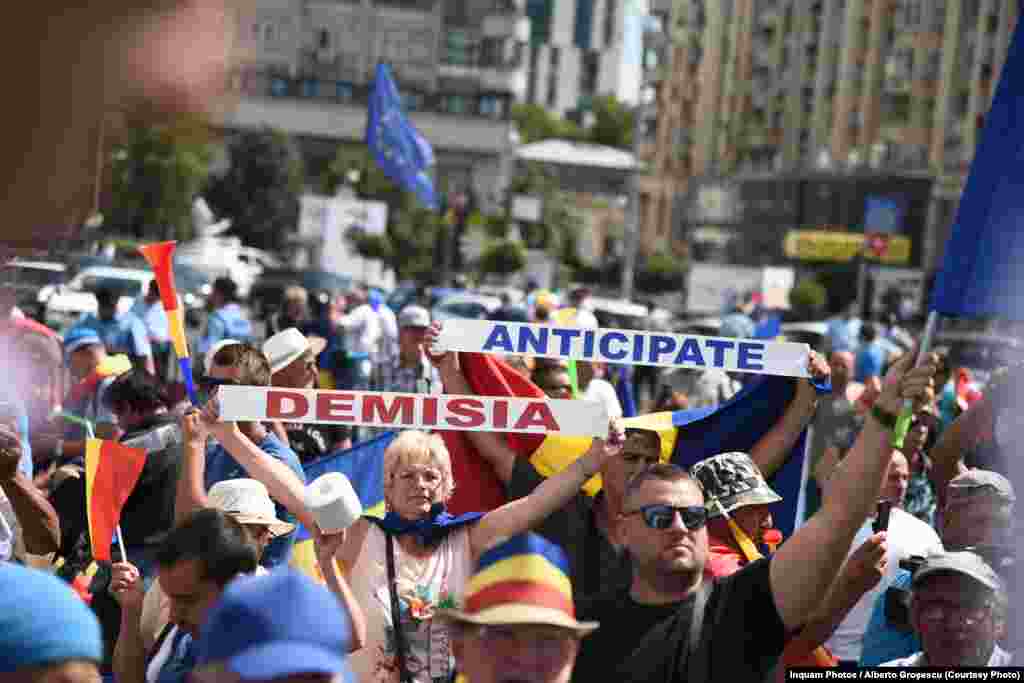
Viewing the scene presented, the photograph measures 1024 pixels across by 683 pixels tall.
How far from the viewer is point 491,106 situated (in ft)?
374

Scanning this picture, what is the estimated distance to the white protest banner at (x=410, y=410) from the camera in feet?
20.4

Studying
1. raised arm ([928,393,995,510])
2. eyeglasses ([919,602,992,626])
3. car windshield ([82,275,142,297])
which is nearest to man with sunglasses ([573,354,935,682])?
eyeglasses ([919,602,992,626])

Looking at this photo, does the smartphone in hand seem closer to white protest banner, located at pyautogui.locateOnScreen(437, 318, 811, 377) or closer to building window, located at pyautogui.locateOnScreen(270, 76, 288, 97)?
white protest banner, located at pyautogui.locateOnScreen(437, 318, 811, 377)

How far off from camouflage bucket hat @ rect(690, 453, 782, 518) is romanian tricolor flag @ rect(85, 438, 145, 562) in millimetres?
1826

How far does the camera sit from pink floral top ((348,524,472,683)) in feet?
19.6

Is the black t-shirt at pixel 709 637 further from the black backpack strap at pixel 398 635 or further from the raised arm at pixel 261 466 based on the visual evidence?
the raised arm at pixel 261 466

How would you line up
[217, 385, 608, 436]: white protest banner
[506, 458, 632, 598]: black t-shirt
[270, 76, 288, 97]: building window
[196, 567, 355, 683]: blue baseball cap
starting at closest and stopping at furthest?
1. [196, 567, 355, 683]: blue baseball cap
2. [217, 385, 608, 436]: white protest banner
3. [506, 458, 632, 598]: black t-shirt
4. [270, 76, 288, 97]: building window

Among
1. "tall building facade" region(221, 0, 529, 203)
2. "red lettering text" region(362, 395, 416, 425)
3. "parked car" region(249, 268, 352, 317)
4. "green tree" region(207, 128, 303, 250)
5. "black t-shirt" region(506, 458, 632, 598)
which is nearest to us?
"red lettering text" region(362, 395, 416, 425)

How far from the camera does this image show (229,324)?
18.2m

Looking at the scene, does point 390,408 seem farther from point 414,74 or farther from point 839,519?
point 414,74

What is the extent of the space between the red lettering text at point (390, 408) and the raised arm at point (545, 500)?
1.38 feet

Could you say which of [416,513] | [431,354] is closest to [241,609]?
[416,513]

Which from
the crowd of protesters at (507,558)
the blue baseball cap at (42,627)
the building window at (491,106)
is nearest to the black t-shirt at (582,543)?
the crowd of protesters at (507,558)

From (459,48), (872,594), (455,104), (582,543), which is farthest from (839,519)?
(459,48)
